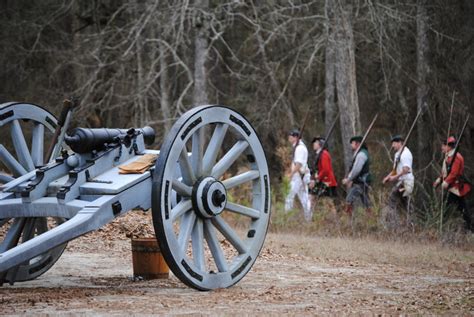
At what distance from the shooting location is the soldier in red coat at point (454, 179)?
54.9 feet

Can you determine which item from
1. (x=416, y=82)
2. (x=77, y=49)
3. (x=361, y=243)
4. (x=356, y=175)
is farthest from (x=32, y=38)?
Answer: (x=361, y=243)

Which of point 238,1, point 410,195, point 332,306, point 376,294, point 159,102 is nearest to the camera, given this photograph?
point 332,306

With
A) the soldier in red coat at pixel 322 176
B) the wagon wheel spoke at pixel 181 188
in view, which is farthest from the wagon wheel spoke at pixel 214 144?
the soldier in red coat at pixel 322 176

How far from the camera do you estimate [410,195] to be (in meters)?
16.5

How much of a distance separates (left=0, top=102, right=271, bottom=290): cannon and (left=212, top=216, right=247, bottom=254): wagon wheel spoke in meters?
0.01

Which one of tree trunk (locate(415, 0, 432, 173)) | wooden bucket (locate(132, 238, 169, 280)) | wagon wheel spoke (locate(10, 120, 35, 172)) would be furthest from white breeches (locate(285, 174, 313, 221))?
wagon wheel spoke (locate(10, 120, 35, 172))

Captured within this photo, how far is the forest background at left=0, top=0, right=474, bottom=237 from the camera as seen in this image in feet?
67.3

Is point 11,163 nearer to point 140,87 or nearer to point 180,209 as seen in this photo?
point 180,209

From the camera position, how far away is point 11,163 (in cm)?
964

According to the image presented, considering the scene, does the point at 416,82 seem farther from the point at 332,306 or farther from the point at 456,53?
the point at 332,306

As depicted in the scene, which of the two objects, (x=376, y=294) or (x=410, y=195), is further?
(x=410, y=195)

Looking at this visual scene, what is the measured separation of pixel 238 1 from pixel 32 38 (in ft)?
29.0

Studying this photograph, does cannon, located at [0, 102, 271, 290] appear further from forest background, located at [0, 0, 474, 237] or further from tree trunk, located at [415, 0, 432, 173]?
tree trunk, located at [415, 0, 432, 173]

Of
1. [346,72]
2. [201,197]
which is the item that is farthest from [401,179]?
[201,197]
